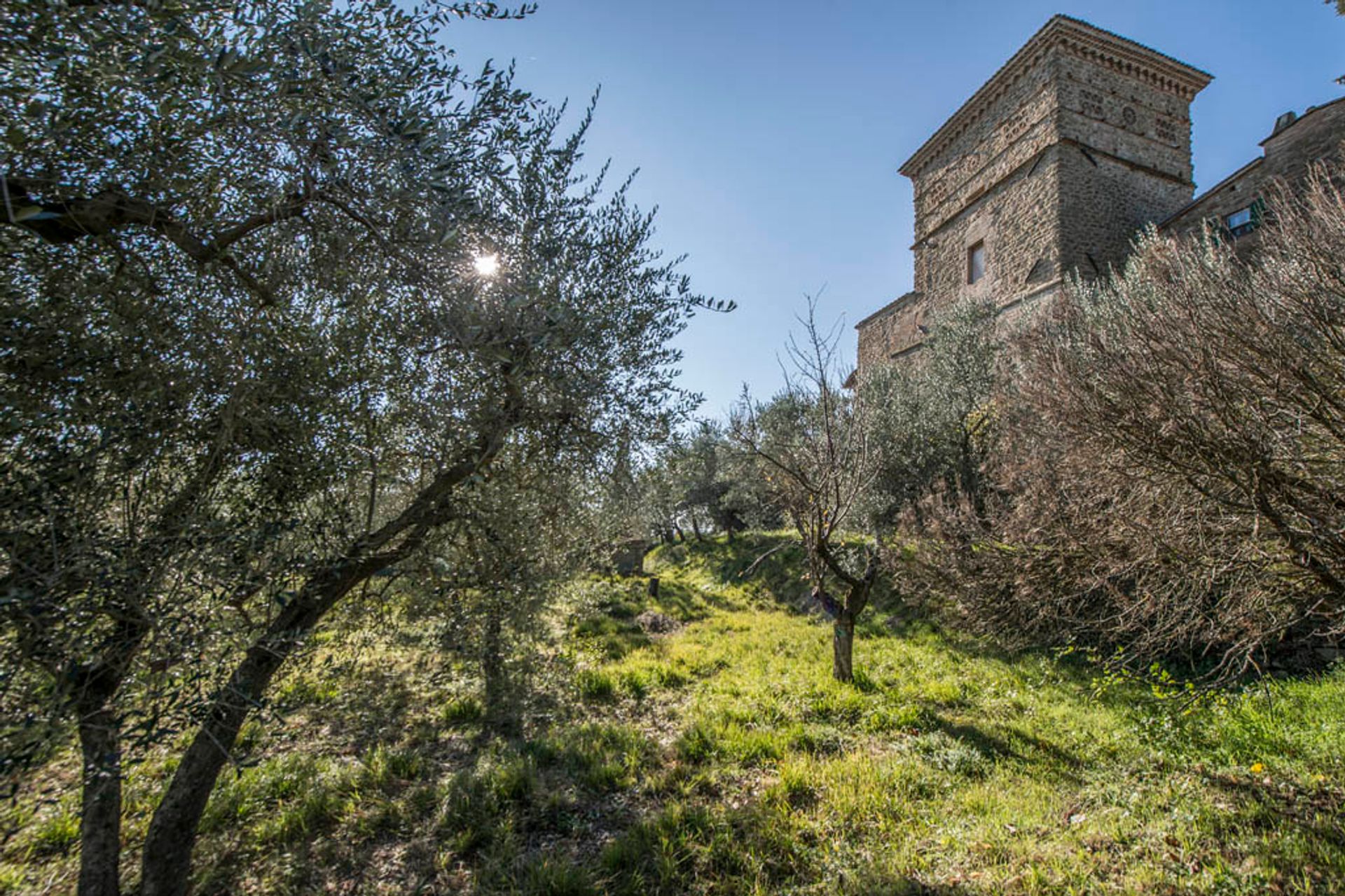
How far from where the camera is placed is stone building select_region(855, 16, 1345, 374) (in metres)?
16.3

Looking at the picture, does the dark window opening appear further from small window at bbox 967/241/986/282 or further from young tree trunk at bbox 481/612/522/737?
young tree trunk at bbox 481/612/522/737

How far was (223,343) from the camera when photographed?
3.08 m

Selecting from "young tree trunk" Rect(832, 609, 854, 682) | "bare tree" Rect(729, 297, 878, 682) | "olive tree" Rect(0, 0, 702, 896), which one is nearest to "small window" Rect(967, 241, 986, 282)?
"bare tree" Rect(729, 297, 878, 682)

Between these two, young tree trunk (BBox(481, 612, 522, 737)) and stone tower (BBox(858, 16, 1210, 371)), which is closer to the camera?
young tree trunk (BBox(481, 612, 522, 737))

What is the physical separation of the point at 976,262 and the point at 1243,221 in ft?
23.8

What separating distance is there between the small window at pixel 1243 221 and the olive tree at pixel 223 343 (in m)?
17.6

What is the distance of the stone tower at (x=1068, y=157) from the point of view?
1633 cm

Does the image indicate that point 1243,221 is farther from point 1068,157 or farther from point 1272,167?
point 1068,157

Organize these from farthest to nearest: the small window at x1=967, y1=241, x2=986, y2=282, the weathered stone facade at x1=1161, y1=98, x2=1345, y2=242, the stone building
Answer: the small window at x1=967, y1=241, x2=986, y2=282 → the stone building → the weathered stone facade at x1=1161, y1=98, x2=1345, y2=242

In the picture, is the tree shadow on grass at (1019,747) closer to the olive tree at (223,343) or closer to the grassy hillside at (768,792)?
the grassy hillside at (768,792)

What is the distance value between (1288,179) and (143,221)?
68.8ft

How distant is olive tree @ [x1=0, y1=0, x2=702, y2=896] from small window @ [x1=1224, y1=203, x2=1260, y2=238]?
17.6m

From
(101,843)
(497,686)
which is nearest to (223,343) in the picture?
(101,843)

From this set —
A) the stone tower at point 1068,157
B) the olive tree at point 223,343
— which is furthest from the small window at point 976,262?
the olive tree at point 223,343
